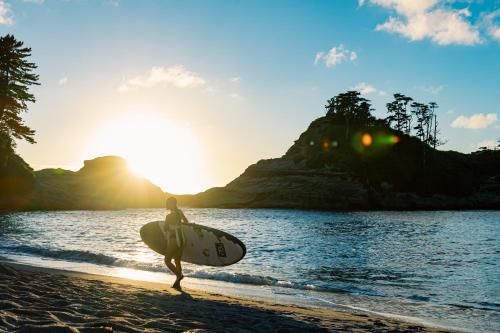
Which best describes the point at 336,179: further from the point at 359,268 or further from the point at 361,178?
the point at 359,268

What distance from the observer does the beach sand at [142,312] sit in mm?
6613

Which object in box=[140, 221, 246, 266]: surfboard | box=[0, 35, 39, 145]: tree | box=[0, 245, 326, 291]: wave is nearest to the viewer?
box=[140, 221, 246, 266]: surfboard

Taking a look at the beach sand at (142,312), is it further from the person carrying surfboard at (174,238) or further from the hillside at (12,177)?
the hillside at (12,177)

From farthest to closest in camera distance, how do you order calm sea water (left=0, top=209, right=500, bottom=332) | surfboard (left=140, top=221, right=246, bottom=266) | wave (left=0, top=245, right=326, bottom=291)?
wave (left=0, top=245, right=326, bottom=291) < surfboard (left=140, top=221, right=246, bottom=266) < calm sea water (left=0, top=209, right=500, bottom=332)

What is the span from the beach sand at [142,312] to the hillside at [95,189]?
227 feet

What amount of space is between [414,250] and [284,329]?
22.8 m

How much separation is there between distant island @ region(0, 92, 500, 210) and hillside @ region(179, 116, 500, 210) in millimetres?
211

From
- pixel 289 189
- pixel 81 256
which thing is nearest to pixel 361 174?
pixel 289 189

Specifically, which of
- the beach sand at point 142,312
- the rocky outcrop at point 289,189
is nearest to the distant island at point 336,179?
the rocky outcrop at point 289,189

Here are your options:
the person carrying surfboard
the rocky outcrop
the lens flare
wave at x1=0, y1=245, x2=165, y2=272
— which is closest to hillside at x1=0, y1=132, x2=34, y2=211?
the rocky outcrop

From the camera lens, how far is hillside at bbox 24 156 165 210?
78750 millimetres

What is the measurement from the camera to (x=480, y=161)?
116438 mm

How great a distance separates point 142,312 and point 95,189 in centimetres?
9427

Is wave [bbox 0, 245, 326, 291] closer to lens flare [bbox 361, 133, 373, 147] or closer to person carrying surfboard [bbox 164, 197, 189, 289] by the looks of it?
person carrying surfboard [bbox 164, 197, 189, 289]
